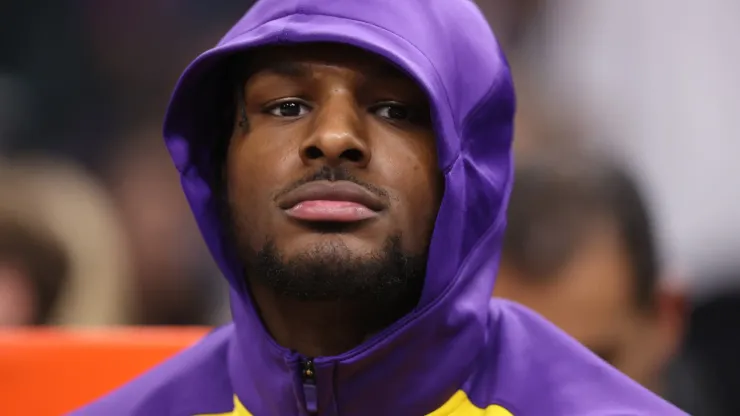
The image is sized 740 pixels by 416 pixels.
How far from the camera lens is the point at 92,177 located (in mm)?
2357

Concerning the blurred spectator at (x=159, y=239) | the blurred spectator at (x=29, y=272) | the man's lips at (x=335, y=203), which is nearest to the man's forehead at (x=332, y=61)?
the man's lips at (x=335, y=203)

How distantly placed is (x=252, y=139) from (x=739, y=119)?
1516mm

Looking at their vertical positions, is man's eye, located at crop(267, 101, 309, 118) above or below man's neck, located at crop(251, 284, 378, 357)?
above

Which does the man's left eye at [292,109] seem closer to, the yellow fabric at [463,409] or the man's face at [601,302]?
the yellow fabric at [463,409]

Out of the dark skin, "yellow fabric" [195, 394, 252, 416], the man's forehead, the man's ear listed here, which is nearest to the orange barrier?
"yellow fabric" [195, 394, 252, 416]

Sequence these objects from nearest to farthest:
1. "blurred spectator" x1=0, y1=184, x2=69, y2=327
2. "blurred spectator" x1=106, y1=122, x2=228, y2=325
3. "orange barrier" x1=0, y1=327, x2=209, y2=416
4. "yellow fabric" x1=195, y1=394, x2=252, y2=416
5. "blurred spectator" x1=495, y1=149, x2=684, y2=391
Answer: "yellow fabric" x1=195, y1=394, x2=252, y2=416 → "orange barrier" x1=0, y1=327, x2=209, y2=416 → "blurred spectator" x1=495, y1=149, x2=684, y2=391 → "blurred spectator" x1=0, y1=184, x2=69, y2=327 → "blurred spectator" x1=106, y1=122, x2=228, y2=325

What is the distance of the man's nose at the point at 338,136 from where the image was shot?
974 millimetres

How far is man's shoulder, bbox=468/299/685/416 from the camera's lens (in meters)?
1.02

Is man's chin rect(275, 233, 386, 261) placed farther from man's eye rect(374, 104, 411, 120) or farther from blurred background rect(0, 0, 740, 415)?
blurred background rect(0, 0, 740, 415)

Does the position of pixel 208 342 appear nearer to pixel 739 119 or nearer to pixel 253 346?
pixel 253 346

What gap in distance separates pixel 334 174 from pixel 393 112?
9cm

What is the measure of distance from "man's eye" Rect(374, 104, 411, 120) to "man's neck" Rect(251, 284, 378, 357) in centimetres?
17

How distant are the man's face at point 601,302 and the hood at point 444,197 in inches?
16.8

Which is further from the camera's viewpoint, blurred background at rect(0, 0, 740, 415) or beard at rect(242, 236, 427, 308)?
blurred background at rect(0, 0, 740, 415)
